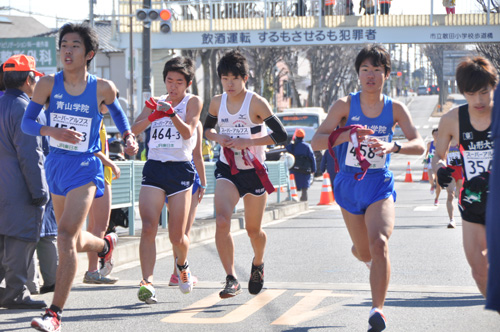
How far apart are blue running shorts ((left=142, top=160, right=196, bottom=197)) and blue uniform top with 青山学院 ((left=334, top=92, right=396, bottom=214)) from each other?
153 cm

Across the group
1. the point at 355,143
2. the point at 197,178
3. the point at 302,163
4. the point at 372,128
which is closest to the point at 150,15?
the point at 302,163

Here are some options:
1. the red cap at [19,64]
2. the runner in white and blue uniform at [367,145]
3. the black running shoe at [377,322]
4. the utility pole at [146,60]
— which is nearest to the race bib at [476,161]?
the runner in white and blue uniform at [367,145]

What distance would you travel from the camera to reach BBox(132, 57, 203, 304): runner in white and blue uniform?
732 centimetres

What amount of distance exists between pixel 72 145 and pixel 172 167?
1.28 meters

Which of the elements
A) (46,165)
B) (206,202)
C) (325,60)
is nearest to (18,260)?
(46,165)

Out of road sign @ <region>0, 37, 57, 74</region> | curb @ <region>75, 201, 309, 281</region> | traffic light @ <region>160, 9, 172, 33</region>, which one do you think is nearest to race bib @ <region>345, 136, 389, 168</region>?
curb @ <region>75, 201, 309, 281</region>

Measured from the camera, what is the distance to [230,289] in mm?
7418

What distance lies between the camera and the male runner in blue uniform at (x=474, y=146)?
18.3ft

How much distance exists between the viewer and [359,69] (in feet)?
21.4

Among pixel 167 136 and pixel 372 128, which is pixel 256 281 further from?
pixel 372 128

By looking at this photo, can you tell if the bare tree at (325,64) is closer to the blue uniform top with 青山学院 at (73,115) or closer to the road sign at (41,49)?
the road sign at (41,49)

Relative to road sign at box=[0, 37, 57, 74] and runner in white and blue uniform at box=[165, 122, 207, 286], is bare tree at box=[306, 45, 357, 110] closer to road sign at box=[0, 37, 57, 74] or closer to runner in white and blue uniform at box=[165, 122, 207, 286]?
road sign at box=[0, 37, 57, 74]

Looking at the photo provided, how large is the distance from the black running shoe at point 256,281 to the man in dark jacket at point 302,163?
14082mm

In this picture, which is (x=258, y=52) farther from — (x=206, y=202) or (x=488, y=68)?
(x=488, y=68)
